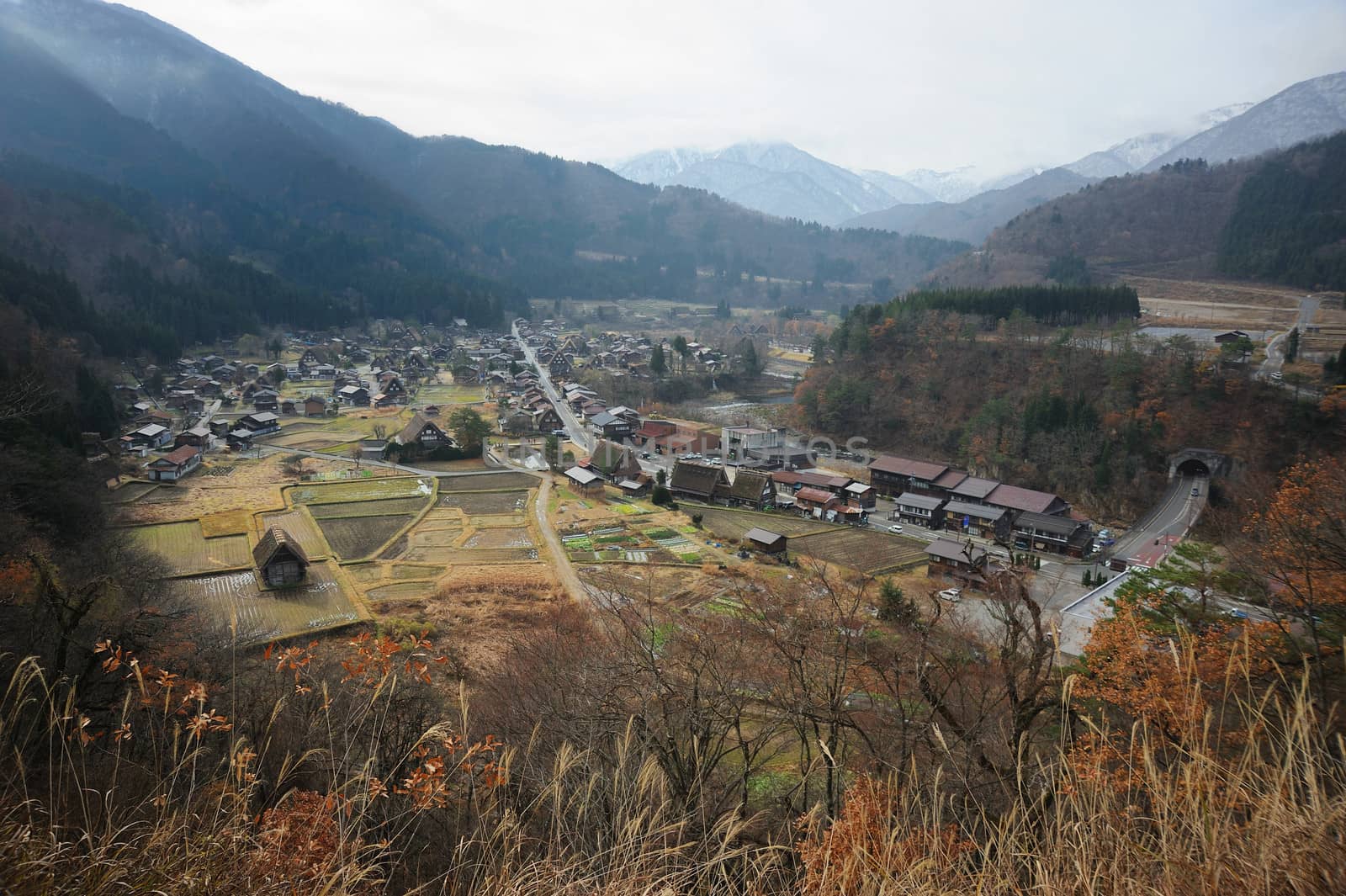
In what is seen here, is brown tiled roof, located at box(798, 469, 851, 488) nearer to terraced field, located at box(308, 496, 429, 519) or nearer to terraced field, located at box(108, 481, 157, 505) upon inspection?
terraced field, located at box(308, 496, 429, 519)

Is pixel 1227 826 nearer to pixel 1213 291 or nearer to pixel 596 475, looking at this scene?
pixel 596 475

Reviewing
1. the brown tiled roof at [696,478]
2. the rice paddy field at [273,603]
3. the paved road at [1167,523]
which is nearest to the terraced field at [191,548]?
the rice paddy field at [273,603]

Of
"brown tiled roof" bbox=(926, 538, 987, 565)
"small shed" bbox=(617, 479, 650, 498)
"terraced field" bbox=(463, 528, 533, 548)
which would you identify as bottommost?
"small shed" bbox=(617, 479, 650, 498)

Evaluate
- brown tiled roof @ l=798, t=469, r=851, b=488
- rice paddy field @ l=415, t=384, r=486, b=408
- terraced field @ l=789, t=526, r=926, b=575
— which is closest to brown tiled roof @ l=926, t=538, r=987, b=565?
terraced field @ l=789, t=526, r=926, b=575

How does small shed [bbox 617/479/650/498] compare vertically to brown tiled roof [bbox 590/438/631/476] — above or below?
below

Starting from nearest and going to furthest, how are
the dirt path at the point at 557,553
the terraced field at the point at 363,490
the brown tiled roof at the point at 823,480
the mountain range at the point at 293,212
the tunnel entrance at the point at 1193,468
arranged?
the dirt path at the point at 557,553 < the terraced field at the point at 363,490 < the tunnel entrance at the point at 1193,468 < the brown tiled roof at the point at 823,480 < the mountain range at the point at 293,212

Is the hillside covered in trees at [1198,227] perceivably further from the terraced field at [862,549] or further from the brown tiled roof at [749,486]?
the brown tiled roof at [749,486]
